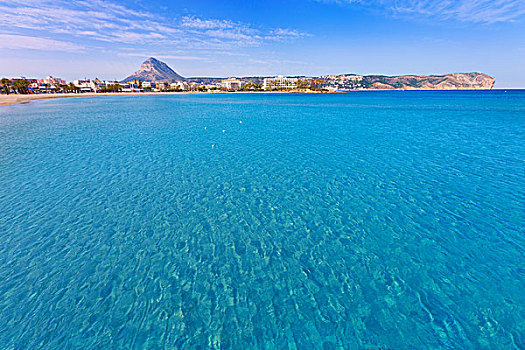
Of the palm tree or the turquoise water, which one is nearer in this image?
the turquoise water

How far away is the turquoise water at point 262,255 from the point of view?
9648 millimetres

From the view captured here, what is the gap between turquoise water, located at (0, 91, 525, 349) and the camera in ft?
31.7

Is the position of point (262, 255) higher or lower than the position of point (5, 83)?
lower

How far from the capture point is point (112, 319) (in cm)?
1010

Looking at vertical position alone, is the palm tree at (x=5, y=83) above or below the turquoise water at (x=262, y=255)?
above

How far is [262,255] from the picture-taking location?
45.1ft

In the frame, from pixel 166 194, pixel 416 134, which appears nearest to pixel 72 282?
pixel 166 194

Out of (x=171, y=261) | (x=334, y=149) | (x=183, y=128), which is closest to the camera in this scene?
(x=171, y=261)

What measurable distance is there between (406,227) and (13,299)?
21786 millimetres

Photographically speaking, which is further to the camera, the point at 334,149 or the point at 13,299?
the point at 334,149

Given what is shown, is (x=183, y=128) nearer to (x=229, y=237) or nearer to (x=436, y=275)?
(x=229, y=237)

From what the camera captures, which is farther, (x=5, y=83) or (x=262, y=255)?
(x=5, y=83)

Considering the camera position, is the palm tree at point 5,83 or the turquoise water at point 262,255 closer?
the turquoise water at point 262,255

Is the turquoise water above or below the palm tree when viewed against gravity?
below
